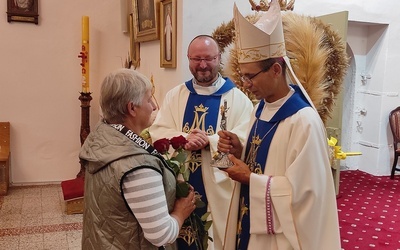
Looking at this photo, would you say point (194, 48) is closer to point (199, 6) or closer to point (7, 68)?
point (199, 6)

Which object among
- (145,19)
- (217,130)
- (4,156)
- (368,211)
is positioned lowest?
(368,211)

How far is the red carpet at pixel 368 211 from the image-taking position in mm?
3645

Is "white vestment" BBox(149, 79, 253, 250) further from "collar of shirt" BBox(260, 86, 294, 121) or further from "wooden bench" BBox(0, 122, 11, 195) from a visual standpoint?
"wooden bench" BBox(0, 122, 11, 195)

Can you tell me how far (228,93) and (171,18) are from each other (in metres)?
1.09

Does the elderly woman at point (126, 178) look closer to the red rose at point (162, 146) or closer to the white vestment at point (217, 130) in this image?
the red rose at point (162, 146)

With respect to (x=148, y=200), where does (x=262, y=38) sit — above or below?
above

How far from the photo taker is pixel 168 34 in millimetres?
3389

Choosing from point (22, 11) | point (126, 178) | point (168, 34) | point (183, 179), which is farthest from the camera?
point (22, 11)

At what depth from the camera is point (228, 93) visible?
252 centimetres

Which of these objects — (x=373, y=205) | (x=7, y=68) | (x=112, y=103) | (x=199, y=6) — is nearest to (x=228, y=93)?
(x=199, y=6)

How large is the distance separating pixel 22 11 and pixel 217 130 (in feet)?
10.9

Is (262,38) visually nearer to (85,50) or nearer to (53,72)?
(85,50)

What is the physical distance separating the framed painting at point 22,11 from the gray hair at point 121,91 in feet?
12.9

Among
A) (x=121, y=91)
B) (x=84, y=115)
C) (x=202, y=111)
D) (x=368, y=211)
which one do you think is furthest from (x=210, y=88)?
(x=368, y=211)
